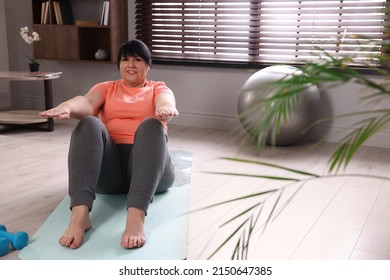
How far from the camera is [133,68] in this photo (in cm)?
201

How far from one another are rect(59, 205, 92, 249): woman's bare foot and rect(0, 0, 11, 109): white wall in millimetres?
3501

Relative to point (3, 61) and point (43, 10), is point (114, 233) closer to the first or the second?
point (43, 10)

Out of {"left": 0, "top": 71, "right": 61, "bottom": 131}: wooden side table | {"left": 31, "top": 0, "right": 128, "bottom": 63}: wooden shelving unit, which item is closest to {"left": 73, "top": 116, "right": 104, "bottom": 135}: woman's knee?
{"left": 0, "top": 71, "right": 61, "bottom": 131}: wooden side table

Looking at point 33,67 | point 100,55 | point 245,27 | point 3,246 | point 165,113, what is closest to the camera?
point 3,246

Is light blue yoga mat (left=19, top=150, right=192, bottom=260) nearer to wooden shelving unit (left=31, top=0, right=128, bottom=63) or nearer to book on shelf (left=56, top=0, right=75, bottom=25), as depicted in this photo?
wooden shelving unit (left=31, top=0, right=128, bottom=63)

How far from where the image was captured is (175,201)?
6.86ft

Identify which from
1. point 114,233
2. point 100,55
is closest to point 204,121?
point 100,55

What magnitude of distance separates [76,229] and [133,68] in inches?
29.6

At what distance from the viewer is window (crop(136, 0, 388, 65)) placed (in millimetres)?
3279

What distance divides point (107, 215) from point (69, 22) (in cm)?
287

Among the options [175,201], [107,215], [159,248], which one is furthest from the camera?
[175,201]

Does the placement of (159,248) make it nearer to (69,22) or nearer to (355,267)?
(355,267)

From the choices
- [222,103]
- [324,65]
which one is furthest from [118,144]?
[222,103]

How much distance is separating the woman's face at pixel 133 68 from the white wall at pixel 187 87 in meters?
1.15
